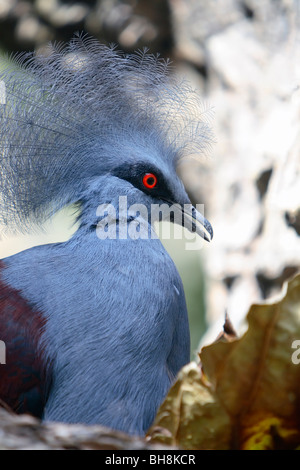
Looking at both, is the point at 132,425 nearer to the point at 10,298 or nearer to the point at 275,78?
the point at 10,298

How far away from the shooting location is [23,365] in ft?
3.81

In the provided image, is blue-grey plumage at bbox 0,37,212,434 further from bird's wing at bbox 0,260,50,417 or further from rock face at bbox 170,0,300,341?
rock face at bbox 170,0,300,341

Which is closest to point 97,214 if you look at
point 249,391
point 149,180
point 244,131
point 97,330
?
point 149,180

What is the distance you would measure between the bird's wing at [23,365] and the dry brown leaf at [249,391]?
22.0 inches

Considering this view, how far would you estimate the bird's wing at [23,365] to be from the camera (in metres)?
1.15

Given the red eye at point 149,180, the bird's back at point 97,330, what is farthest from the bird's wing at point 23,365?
the red eye at point 149,180

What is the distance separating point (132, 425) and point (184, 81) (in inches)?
41.7

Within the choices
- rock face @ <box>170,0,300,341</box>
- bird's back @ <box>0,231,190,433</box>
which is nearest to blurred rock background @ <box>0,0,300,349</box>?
rock face @ <box>170,0,300,341</box>

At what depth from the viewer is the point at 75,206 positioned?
4.99ft

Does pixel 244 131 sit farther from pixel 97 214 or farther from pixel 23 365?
pixel 23 365

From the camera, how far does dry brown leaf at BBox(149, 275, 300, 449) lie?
0.65 meters

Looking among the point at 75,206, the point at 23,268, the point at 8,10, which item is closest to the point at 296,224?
→ the point at 75,206

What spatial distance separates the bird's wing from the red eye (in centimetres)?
50

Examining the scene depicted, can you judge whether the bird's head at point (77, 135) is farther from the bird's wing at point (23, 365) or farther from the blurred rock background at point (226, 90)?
the blurred rock background at point (226, 90)
